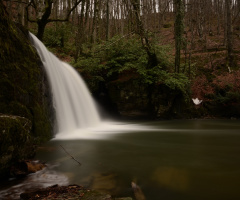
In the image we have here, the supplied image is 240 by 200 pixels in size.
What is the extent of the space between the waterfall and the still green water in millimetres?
2703

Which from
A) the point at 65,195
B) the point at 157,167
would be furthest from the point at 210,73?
the point at 65,195

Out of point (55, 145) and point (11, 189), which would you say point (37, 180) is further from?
point (55, 145)

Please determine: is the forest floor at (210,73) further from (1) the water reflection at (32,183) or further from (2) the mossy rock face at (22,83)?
(1) the water reflection at (32,183)

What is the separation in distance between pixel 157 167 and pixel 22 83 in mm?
4491

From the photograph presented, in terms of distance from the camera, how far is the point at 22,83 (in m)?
6.16

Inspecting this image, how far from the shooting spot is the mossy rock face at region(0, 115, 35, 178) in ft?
10.8

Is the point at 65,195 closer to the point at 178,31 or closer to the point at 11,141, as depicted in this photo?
the point at 11,141

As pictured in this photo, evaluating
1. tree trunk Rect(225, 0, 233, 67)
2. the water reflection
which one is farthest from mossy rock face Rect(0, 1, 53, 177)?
tree trunk Rect(225, 0, 233, 67)

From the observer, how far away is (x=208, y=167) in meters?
3.88

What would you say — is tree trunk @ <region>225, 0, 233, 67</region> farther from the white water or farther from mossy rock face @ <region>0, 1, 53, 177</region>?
mossy rock face @ <region>0, 1, 53, 177</region>

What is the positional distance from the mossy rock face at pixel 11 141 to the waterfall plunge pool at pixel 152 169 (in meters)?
0.41

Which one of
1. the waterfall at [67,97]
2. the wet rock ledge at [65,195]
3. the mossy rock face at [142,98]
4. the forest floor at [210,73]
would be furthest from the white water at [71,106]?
the forest floor at [210,73]

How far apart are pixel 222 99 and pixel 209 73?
3959 millimetres

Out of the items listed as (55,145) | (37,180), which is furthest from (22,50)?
(37,180)
